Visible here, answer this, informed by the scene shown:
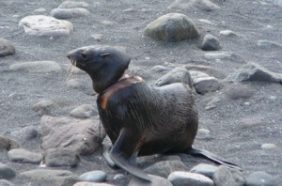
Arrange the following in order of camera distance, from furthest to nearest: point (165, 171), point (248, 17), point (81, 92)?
point (248, 17), point (81, 92), point (165, 171)

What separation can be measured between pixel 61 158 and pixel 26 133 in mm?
602

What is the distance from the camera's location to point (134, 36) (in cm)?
883

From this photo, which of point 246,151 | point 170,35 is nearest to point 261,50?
point 170,35

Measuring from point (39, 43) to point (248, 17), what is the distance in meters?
2.79

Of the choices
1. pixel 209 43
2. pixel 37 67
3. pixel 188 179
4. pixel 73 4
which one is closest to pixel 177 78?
pixel 188 179

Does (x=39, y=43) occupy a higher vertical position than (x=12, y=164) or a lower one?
lower

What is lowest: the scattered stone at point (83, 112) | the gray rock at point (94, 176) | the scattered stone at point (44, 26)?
the scattered stone at point (44, 26)

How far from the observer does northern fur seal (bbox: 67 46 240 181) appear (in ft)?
17.2

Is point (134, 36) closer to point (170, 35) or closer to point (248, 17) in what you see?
point (170, 35)

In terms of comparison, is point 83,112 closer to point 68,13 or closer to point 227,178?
point 227,178

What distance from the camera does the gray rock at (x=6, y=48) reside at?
25.7 ft

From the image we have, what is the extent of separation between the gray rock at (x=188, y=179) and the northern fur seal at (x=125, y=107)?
0.50 feet

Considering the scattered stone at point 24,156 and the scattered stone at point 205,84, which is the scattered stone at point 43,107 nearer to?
the scattered stone at point 24,156

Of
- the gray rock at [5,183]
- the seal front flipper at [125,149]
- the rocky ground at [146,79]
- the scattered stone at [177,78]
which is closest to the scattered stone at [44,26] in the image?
the rocky ground at [146,79]
